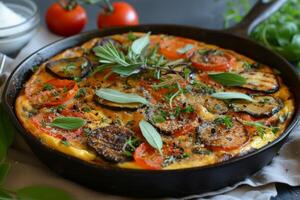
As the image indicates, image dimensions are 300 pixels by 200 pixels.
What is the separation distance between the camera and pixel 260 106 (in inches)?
112

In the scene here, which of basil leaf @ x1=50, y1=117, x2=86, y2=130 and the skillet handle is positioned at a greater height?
the skillet handle

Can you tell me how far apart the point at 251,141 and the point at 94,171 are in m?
0.80

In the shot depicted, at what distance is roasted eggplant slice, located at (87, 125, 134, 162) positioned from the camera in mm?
2455

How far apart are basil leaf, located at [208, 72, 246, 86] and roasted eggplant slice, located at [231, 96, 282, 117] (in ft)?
0.42

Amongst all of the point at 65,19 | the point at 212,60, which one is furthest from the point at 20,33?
the point at 212,60

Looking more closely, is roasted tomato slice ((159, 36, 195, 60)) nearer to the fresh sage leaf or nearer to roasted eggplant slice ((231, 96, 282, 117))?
the fresh sage leaf

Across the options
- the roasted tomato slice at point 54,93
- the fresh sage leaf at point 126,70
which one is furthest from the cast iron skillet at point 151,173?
the fresh sage leaf at point 126,70

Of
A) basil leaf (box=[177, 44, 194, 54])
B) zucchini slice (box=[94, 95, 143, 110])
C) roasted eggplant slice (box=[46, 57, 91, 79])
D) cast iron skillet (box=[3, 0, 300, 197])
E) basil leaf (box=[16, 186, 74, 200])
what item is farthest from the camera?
basil leaf (box=[177, 44, 194, 54])

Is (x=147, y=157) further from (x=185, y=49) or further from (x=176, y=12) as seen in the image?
(x=176, y=12)

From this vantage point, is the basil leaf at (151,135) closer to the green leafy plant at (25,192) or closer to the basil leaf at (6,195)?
the green leafy plant at (25,192)

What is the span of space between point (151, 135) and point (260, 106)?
2.28 ft

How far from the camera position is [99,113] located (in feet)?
9.20

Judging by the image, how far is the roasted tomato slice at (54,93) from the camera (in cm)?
288


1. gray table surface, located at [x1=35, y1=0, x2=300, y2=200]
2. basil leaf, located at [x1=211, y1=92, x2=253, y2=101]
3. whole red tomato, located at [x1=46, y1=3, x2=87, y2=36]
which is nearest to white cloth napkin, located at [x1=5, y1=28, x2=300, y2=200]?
basil leaf, located at [x1=211, y1=92, x2=253, y2=101]
